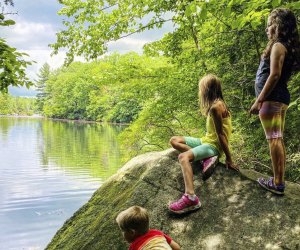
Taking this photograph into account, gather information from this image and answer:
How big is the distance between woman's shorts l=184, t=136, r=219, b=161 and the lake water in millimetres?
8256

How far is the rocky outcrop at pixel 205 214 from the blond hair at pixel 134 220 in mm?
933

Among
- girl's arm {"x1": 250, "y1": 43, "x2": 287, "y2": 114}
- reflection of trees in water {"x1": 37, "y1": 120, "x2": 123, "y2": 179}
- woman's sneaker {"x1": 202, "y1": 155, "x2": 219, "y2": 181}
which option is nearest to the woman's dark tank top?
girl's arm {"x1": 250, "y1": 43, "x2": 287, "y2": 114}

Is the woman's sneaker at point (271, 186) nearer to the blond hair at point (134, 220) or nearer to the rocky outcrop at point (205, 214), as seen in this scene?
the rocky outcrop at point (205, 214)

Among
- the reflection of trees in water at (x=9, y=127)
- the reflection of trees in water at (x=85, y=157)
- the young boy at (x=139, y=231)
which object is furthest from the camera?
the reflection of trees in water at (x=9, y=127)

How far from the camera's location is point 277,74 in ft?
12.5

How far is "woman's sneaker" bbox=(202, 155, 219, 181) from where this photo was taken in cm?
441

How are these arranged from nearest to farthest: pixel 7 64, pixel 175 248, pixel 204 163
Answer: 1. pixel 175 248
2. pixel 204 163
3. pixel 7 64

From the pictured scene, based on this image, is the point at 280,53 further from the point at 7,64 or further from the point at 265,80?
the point at 7,64

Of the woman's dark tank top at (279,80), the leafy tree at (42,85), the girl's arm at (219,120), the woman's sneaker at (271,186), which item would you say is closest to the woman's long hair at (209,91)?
the girl's arm at (219,120)

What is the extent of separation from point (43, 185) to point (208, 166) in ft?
Answer: 52.8

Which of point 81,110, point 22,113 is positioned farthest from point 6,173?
point 22,113

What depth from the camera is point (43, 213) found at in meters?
14.4

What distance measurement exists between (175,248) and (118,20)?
8.90 metres

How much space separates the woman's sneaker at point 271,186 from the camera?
13.5 ft
